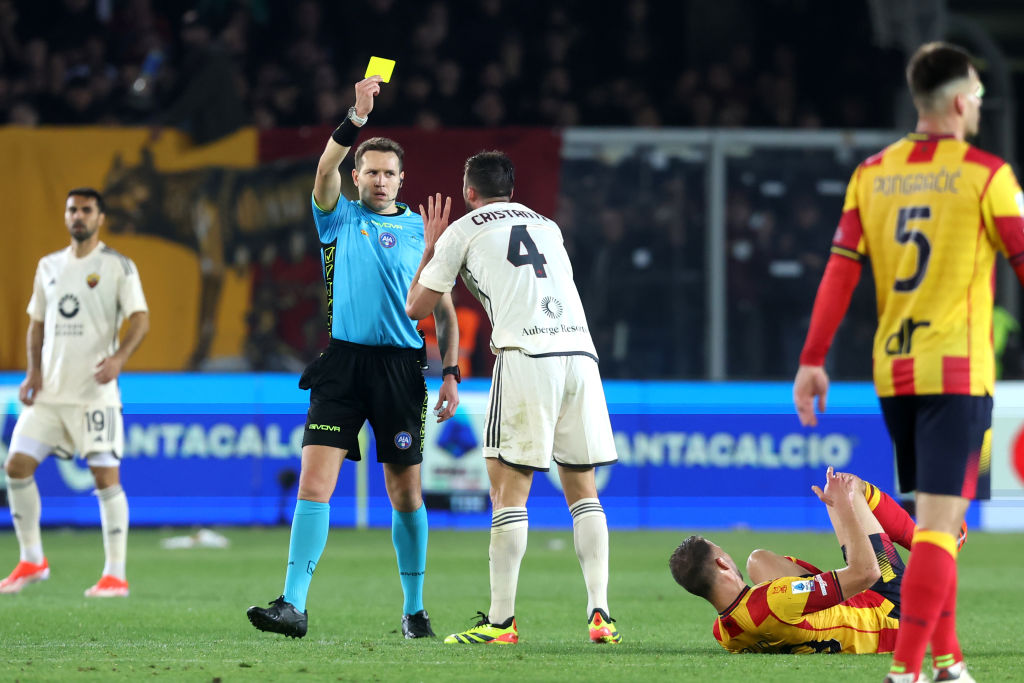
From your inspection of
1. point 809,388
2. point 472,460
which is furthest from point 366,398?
point 472,460

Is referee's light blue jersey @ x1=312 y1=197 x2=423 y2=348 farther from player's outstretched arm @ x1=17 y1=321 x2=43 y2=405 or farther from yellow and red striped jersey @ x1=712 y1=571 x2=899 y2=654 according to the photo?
player's outstretched arm @ x1=17 y1=321 x2=43 y2=405

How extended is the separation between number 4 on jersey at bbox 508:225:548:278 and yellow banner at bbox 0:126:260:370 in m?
9.18

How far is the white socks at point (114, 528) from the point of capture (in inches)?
350

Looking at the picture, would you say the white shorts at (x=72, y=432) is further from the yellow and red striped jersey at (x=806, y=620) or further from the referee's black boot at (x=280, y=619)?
the yellow and red striped jersey at (x=806, y=620)

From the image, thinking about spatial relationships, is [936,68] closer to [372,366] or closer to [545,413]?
[545,413]

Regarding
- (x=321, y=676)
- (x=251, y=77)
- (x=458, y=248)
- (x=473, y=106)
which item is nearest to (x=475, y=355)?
(x=473, y=106)

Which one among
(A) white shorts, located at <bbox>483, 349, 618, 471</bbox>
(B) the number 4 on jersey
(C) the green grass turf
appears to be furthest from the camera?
(B) the number 4 on jersey

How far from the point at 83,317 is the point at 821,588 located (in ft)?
17.8

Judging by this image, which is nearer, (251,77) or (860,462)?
(860,462)

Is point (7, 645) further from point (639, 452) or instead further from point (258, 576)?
point (639, 452)

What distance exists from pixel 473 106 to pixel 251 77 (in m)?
2.58

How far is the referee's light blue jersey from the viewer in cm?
654

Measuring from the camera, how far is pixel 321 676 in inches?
193

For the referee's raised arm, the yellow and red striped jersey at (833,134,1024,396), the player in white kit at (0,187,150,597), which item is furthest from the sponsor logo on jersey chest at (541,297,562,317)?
the player in white kit at (0,187,150,597)
